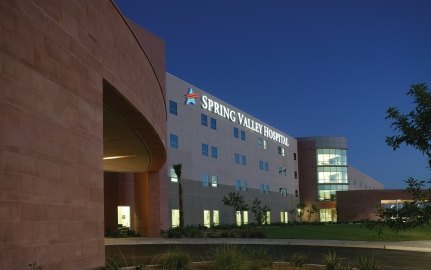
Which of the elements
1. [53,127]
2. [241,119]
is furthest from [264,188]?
[53,127]

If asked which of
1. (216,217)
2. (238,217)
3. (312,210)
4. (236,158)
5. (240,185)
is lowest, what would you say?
(312,210)

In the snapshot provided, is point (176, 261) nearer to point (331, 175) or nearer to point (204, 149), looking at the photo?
point (204, 149)

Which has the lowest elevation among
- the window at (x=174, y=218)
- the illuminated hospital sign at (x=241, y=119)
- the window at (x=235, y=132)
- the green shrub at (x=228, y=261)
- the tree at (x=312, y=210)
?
the tree at (x=312, y=210)

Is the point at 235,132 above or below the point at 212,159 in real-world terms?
above

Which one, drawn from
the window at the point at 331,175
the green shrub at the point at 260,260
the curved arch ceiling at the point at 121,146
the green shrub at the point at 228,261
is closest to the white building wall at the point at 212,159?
the window at the point at 331,175

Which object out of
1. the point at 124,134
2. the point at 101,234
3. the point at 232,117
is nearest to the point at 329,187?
the point at 232,117

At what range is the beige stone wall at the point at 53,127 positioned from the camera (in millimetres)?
10828

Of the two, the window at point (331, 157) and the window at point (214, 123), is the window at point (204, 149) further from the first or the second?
the window at point (331, 157)

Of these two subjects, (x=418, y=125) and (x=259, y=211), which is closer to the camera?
(x=418, y=125)

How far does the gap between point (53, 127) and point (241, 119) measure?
209 ft

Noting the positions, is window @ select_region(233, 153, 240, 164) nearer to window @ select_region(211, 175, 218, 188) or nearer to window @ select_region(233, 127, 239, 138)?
window @ select_region(233, 127, 239, 138)

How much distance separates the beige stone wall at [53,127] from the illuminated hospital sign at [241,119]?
47.3 m

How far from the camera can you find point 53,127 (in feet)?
42.2

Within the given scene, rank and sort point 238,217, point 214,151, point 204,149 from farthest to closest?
point 238,217 → point 214,151 → point 204,149
